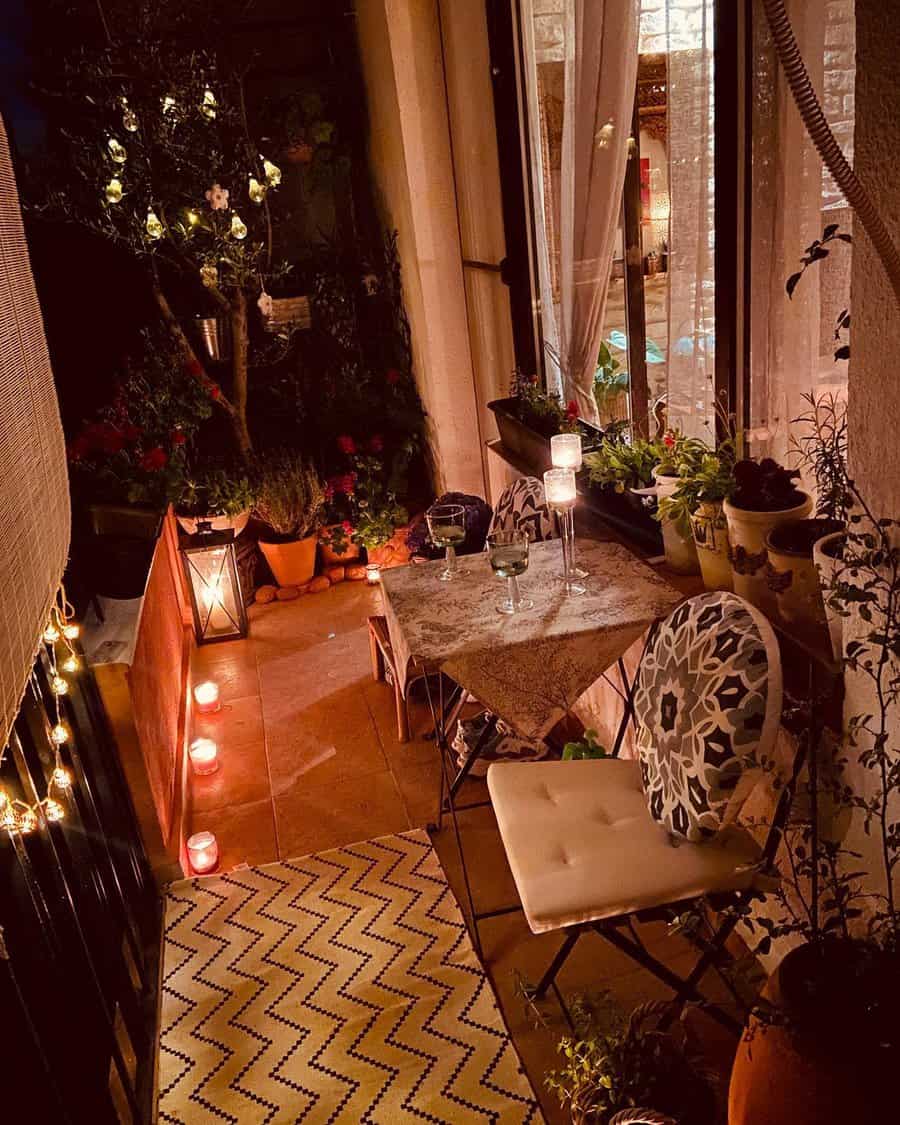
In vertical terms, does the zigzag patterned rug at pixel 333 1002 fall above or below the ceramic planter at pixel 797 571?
below

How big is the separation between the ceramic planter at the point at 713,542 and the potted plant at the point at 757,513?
0.53 ft

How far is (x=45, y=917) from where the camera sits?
1.98 m

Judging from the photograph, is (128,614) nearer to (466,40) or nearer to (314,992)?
(314,992)

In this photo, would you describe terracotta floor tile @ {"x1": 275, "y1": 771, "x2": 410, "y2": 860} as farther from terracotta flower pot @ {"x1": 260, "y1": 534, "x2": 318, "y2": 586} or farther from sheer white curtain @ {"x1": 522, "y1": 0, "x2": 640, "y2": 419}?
terracotta flower pot @ {"x1": 260, "y1": 534, "x2": 318, "y2": 586}

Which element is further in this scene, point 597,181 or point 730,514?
point 597,181

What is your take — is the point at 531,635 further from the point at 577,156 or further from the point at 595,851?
the point at 577,156

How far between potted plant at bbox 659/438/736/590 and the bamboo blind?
5.13ft

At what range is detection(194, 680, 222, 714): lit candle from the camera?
13.7 ft

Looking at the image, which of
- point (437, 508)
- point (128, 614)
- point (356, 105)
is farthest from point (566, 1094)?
point (356, 105)

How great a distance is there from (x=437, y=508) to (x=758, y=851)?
135cm

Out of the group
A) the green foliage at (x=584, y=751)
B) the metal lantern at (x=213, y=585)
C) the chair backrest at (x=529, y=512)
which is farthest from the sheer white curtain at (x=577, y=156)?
the metal lantern at (x=213, y=585)

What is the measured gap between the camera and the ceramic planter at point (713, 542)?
8.33 feet

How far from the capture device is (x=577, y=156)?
3316 millimetres

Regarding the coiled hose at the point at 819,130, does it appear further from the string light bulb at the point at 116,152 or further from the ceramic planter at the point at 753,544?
the string light bulb at the point at 116,152
